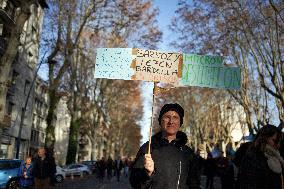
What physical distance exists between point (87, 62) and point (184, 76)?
27.5 meters

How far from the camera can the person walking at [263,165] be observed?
4.63 meters

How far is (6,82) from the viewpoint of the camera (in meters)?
15.2

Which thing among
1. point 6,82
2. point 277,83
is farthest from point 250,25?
point 6,82

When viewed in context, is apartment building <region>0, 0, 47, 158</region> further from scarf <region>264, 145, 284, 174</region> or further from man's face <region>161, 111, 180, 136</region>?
man's face <region>161, 111, 180, 136</region>

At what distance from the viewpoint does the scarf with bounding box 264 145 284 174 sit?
182 inches

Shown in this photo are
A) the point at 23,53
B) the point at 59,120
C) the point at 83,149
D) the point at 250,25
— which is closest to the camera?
the point at 250,25

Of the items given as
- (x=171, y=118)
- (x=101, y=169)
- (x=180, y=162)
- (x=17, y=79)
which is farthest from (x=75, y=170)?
(x=180, y=162)

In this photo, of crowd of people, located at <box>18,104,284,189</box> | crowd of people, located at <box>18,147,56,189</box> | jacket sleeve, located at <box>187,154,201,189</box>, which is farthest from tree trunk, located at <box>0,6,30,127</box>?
jacket sleeve, located at <box>187,154,201,189</box>

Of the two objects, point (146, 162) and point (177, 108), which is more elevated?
point (177, 108)

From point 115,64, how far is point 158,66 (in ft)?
1.65

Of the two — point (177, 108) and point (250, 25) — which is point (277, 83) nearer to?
point (250, 25)

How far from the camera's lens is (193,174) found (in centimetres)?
395

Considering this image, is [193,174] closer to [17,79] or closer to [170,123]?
[170,123]

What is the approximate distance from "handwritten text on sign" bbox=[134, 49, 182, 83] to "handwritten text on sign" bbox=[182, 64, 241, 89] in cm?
16
